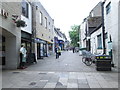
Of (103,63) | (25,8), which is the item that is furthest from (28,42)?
(103,63)

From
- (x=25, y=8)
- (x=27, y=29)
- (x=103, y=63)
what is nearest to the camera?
(x=103, y=63)

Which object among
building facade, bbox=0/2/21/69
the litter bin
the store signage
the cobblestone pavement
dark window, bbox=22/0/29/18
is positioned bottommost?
the cobblestone pavement

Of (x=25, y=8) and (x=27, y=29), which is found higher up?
(x=25, y=8)

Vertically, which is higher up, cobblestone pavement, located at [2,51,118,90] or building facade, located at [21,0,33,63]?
building facade, located at [21,0,33,63]

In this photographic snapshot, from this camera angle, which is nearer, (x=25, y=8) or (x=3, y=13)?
(x=3, y=13)

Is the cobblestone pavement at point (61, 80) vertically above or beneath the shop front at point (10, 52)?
beneath

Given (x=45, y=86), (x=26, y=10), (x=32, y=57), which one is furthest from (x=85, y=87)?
(x=26, y=10)

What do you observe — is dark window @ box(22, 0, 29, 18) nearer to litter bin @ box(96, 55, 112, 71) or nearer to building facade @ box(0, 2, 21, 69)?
building facade @ box(0, 2, 21, 69)

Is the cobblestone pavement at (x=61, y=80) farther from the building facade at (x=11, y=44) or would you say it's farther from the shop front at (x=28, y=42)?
the shop front at (x=28, y=42)

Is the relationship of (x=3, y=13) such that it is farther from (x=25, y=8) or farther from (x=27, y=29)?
(x=27, y=29)

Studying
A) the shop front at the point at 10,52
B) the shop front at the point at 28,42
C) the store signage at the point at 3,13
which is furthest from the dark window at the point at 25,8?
the store signage at the point at 3,13

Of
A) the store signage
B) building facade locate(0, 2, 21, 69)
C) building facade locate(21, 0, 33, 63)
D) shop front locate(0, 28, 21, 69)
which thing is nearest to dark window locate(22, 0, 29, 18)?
building facade locate(21, 0, 33, 63)

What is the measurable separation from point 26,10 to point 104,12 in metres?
7.41

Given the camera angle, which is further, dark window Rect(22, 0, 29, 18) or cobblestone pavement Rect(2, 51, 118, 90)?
dark window Rect(22, 0, 29, 18)
